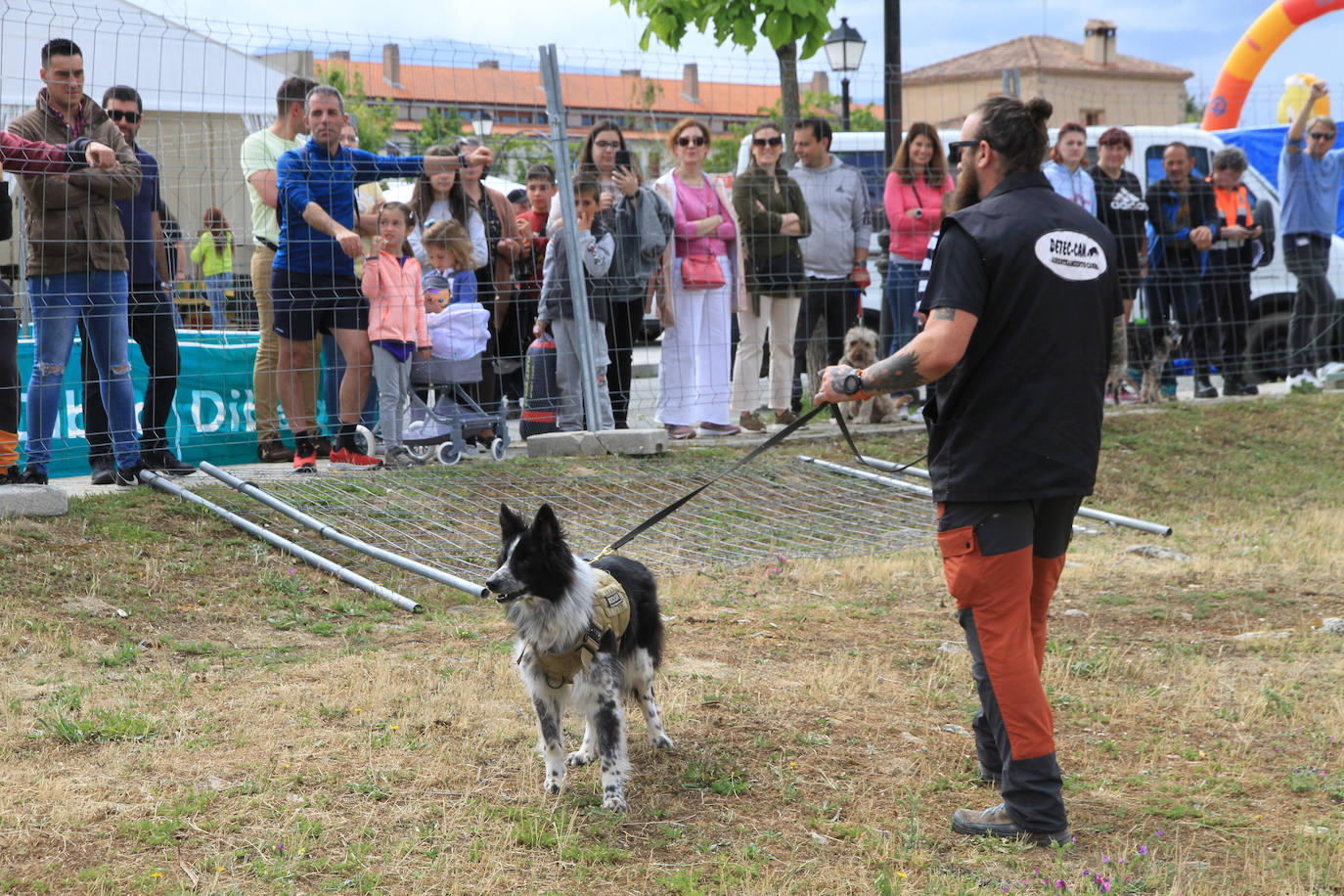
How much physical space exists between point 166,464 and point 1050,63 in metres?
65.2

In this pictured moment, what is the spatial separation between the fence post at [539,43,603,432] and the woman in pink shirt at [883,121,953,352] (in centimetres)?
289

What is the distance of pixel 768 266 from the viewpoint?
34.1 ft

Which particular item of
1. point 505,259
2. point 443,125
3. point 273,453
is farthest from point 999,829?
point 443,125

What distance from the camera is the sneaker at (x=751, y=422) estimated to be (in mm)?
10477

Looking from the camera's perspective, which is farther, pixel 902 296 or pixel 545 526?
pixel 902 296

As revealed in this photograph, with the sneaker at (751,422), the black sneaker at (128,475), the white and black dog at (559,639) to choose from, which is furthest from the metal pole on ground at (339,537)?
the sneaker at (751,422)

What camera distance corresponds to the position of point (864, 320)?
14.1m

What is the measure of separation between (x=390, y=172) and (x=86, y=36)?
2059 millimetres

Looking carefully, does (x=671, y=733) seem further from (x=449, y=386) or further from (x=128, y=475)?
(x=449, y=386)

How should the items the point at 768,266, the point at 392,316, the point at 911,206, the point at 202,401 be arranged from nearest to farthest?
the point at 392,316
the point at 202,401
the point at 768,266
the point at 911,206

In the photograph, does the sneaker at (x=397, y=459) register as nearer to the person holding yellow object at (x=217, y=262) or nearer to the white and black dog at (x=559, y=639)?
the person holding yellow object at (x=217, y=262)

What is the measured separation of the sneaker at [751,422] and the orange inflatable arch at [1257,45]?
14590 mm

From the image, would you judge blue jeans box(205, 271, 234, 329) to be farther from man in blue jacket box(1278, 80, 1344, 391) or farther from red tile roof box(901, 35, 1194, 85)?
red tile roof box(901, 35, 1194, 85)

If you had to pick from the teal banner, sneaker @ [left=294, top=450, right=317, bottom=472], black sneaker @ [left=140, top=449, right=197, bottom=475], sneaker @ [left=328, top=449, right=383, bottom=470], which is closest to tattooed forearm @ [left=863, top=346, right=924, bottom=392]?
sneaker @ [left=294, top=450, right=317, bottom=472]
